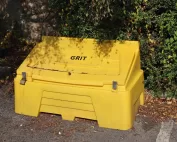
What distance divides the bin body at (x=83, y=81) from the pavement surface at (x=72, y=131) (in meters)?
0.10

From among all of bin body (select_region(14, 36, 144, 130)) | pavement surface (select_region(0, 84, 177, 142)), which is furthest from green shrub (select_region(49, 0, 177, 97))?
pavement surface (select_region(0, 84, 177, 142))

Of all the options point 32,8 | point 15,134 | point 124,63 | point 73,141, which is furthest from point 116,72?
point 32,8

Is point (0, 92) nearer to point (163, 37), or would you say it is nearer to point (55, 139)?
point (55, 139)

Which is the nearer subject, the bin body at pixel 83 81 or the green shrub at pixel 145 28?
the bin body at pixel 83 81

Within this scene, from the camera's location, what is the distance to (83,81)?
4.32m

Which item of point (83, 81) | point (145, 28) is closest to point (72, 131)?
point (83, 81)

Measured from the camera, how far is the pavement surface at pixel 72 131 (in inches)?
168

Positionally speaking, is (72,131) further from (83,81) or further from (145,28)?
(145,28)

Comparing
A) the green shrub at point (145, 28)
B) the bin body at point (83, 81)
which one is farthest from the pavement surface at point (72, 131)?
the green shrub at point (145, 28)

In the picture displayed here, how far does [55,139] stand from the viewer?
168 inches

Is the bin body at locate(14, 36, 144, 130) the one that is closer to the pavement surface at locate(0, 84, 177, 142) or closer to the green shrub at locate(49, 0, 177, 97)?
the pavement surface at locate(0, 84, 177, 142)

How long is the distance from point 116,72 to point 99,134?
72 centimetres

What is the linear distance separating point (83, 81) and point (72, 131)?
1.96 ft

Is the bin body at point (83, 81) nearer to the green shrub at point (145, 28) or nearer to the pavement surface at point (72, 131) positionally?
the pavement surface at point (72, 131)
